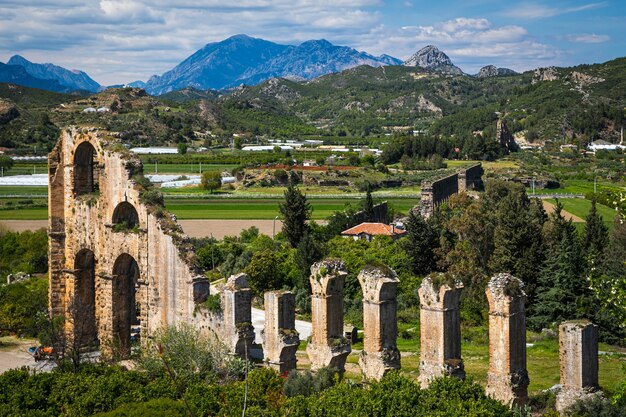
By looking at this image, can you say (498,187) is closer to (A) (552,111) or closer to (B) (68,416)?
(B) (68,416)

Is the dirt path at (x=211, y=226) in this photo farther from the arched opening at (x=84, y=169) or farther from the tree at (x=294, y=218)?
the arched opening at (x=84, y=169)

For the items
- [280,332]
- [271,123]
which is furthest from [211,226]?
[271,123]

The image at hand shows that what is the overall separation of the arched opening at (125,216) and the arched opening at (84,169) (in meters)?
2.49

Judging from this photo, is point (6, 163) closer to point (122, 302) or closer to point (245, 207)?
point (245, 207)

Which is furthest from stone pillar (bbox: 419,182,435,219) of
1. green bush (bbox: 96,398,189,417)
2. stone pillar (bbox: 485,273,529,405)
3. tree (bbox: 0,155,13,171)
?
tree (bbox: 0,155,13,171)

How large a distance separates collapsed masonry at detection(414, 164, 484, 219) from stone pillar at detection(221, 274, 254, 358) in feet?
117

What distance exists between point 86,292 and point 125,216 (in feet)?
12.8

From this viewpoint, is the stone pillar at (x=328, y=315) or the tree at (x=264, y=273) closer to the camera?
the stone pillar at (x=328, y=315)

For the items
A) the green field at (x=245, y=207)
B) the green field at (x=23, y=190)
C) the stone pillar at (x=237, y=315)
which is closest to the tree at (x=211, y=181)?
the green field at (x=245, y=207)

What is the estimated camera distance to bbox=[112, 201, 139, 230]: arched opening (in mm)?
26797

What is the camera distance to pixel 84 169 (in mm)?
29078

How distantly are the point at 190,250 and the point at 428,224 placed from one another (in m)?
23.8

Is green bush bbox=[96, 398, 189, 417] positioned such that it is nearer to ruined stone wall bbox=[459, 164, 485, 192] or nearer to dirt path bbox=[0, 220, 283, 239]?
dirt path bbox=[0, 220, 283, 239]

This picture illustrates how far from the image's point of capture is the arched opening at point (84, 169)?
28719mm
